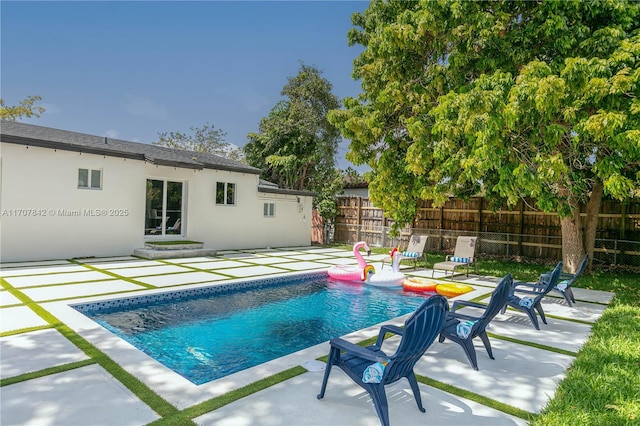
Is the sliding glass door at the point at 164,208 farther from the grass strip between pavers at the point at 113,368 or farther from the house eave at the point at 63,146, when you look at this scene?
the grass strip between pavers at the point at 113,368

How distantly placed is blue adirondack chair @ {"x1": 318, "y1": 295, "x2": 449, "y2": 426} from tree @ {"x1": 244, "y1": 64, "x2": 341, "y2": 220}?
20246 mm

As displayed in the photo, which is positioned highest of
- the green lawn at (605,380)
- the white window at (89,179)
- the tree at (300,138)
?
the tree at (300,138)

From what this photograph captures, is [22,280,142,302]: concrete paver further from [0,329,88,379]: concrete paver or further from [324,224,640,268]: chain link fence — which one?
[324,224,640,268]: chain link fence

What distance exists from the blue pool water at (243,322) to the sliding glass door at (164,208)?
724 centimetres

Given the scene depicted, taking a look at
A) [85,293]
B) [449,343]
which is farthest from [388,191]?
[85,293]

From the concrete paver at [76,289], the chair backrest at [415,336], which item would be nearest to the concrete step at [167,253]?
the concrete paver at [76,289]

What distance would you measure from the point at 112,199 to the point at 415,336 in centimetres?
1268

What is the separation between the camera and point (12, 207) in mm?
10781

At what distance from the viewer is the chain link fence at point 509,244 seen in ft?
39.4

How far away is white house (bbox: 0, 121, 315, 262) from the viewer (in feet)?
36.0

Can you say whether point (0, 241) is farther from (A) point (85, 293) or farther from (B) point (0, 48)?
(B) point (0, 48)

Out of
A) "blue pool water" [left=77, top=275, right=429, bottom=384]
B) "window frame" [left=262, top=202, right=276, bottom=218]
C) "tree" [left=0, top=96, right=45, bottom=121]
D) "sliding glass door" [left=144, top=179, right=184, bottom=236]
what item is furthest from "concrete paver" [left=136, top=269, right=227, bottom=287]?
"tree" [left=0, top=96, right=45, bottom=121]

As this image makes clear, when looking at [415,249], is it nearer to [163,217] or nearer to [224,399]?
[163,217]

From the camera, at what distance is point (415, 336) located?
3.03 m
